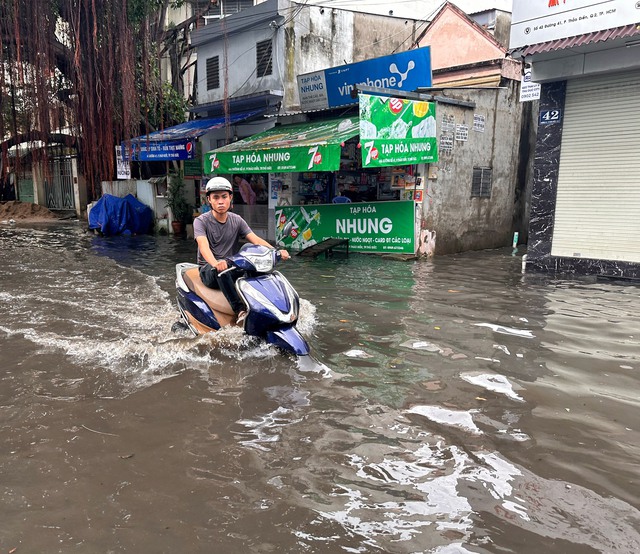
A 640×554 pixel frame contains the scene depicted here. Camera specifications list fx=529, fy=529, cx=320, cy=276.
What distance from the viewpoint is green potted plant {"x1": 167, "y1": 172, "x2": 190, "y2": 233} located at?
53.7 feet

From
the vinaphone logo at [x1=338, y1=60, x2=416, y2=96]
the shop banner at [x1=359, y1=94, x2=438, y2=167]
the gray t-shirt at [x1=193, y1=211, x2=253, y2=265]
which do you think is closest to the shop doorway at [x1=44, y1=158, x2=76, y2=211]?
the vinaphone logo at [x1=338, y1=60, x2=416, y2=96]

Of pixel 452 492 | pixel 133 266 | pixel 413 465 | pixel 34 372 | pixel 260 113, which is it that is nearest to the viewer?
pixel 452 492

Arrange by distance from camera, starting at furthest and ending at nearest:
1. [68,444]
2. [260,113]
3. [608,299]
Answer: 1. [260,113]
2. [608,299]
3. [68,444]

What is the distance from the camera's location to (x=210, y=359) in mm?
4617

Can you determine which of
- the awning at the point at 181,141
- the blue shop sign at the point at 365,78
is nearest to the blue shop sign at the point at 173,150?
the awning at the point at 181,141

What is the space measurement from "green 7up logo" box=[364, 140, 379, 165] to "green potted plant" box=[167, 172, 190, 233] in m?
8.08

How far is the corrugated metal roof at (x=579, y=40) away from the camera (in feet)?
24.6

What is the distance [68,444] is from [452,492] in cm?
217

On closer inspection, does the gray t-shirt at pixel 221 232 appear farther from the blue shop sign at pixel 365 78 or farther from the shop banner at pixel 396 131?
the blue shop sign at pixel 365 78

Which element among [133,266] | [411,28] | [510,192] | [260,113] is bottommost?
[133,266]

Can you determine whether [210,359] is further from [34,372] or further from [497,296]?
[497,296]

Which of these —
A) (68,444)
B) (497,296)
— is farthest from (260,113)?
(68,444)

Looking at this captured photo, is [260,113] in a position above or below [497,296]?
above

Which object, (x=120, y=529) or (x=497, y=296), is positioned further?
(x=497, y=296)
